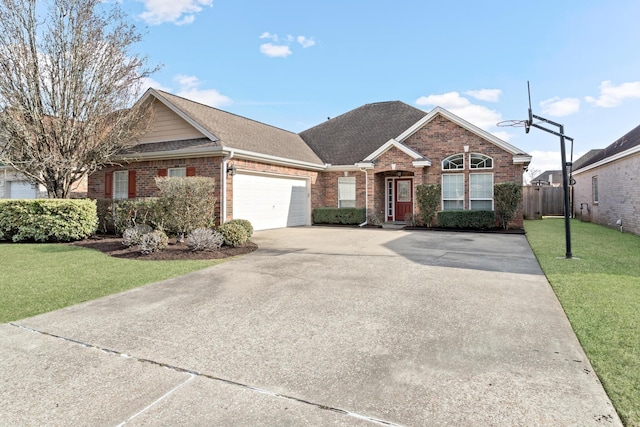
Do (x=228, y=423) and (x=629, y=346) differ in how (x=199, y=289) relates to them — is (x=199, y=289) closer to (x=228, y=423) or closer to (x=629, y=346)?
(x=228, y=423)

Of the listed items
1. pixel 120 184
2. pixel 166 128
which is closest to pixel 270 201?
pixel 166 128

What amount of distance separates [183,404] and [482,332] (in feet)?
10.5

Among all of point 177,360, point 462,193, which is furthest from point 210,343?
point 462,193

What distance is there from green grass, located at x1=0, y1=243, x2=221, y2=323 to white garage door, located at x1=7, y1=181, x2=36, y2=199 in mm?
12360

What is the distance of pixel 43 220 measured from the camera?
1115cm

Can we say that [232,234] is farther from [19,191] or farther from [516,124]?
[19,191]

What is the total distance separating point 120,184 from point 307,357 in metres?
15.0

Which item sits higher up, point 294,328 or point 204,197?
A: point 204,197

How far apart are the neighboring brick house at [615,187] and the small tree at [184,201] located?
14.6m

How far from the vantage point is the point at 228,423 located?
2400 mm

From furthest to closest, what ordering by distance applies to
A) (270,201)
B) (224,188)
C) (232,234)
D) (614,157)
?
(270,201), (614,157), (224,188), (232,234)

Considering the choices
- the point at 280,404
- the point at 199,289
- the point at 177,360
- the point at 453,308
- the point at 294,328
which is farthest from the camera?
the point at 199,289

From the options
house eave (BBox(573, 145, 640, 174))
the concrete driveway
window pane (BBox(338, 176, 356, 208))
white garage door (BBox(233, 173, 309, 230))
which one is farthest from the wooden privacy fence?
the concrete driveway

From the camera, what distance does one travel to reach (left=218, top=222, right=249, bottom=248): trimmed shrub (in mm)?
9859
